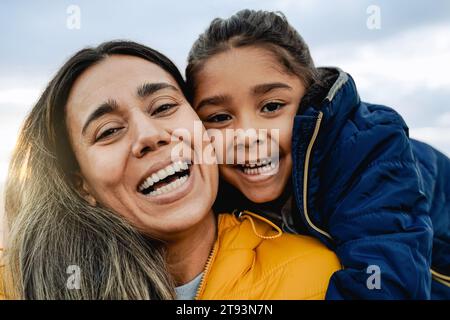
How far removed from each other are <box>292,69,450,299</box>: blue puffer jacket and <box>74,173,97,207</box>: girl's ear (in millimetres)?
962

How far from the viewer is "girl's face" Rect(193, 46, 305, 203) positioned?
2564mm

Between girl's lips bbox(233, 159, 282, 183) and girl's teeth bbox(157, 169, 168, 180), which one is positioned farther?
girl's lips bbox(233, 159, 282, 183)

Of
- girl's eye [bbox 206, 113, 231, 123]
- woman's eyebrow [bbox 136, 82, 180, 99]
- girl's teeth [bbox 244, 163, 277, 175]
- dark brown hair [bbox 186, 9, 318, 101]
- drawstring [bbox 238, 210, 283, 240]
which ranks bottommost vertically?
drawstring [bbox 238, 210, 283, 240]

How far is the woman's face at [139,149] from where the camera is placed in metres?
2.30

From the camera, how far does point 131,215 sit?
7.79 ft

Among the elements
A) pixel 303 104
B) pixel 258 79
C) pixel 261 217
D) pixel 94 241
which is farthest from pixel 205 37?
pixel 94 241

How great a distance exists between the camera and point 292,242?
2361 millimetres

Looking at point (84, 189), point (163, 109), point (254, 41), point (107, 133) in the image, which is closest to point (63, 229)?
point (84, 189)

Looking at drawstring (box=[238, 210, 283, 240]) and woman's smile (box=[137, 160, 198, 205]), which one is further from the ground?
woman's smile (box=[137, 160, 198, 205])

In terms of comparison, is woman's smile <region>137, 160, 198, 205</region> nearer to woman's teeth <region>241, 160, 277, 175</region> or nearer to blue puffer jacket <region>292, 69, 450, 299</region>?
woman's teeth <region>241, 160, 277, 175</region>

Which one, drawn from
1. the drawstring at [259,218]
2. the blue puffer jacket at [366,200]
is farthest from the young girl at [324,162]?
the drawstring at [259,218]

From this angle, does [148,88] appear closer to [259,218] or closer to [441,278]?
[259,218]

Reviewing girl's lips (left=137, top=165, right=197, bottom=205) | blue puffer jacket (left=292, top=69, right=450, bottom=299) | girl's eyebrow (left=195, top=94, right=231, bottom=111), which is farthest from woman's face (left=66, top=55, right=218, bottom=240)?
blue puffer jacket (left=292, top=69, right=450, bottom=299)

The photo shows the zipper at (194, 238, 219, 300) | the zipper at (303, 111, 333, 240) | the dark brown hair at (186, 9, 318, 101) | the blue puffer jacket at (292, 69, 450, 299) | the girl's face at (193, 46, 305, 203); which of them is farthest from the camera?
the dark brown hair at (186, 9, 318, 101)
